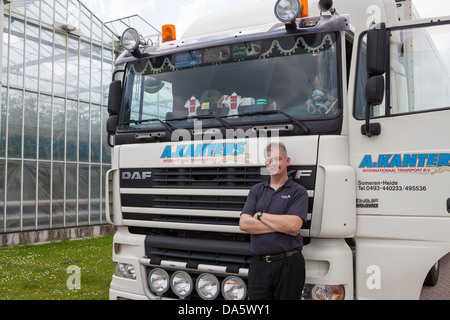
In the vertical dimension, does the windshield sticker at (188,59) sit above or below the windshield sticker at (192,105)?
above

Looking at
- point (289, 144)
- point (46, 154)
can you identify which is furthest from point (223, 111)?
point (46, 154)

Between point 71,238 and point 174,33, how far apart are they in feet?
38.2

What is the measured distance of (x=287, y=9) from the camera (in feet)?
13.0

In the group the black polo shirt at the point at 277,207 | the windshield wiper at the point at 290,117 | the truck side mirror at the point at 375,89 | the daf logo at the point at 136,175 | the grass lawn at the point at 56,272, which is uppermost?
the truck side mirror at the point at 375,89

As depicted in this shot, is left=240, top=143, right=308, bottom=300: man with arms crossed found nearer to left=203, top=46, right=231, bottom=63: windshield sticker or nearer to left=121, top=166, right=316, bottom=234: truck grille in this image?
left=121, top=166, right=316, bottom=234: truck grille

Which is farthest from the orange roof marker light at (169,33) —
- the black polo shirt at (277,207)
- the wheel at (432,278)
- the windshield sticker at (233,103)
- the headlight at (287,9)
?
the wheel at (432,278)

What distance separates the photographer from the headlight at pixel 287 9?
391 cm

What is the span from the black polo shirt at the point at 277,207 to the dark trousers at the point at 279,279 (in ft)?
0.32

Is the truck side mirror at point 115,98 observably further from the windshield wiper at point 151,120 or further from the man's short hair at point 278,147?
the man's short hair at point 278,147

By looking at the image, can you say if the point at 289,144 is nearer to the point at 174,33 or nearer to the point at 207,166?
the point at 207,166

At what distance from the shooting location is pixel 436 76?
381 centimetres

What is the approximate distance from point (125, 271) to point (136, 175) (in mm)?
1007

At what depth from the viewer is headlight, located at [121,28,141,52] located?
4.79 metres

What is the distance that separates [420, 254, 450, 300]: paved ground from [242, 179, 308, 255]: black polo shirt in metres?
2.25
